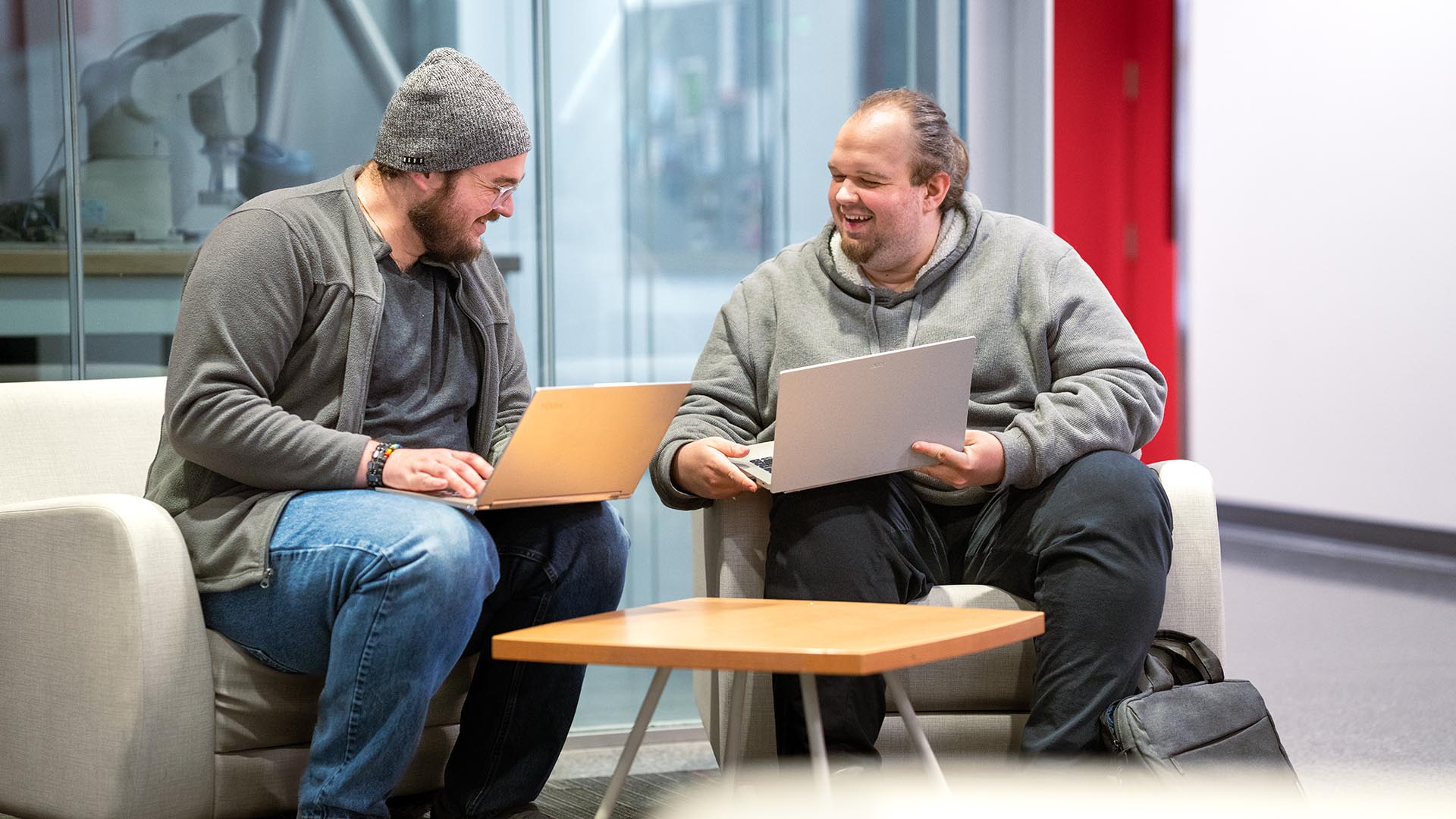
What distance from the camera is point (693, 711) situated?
307 cm

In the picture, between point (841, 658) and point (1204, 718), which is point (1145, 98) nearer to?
point (1204, 718)

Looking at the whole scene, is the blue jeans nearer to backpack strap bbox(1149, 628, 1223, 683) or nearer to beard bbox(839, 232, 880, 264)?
beard bbox(839, 232, 880, 264)

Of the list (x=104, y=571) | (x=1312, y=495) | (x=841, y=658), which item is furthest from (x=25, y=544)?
(x=1312, y=495)

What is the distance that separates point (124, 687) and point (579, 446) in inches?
25.8

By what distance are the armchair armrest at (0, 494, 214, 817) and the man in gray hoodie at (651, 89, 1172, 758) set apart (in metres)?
0.75

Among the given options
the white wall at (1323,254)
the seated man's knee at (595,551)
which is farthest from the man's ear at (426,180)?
the white wall at (1323,254)

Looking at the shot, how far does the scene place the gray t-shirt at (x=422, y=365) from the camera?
7.00 ft

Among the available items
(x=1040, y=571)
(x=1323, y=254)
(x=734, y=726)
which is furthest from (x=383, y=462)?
(x=1323, y=254)

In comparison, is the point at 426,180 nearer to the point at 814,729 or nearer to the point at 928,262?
the point at 928,262

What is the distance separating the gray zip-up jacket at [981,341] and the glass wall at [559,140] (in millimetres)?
560

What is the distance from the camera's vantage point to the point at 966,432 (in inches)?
88.0

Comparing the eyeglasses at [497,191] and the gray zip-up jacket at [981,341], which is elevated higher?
the eyeglasses at [497,191]

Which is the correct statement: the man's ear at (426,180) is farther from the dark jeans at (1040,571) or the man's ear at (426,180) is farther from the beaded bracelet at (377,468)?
the dark jeans at (1040,571)

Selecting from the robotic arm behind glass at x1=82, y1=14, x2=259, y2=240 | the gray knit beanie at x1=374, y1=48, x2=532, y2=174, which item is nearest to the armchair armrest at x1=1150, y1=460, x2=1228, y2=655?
the gray knit beanie at x1=374, y1=48, x2=532, y2=174
